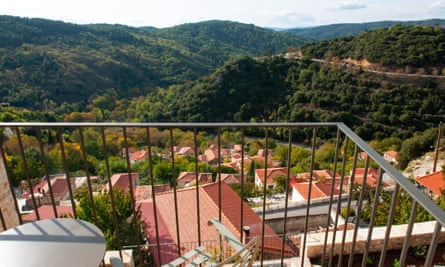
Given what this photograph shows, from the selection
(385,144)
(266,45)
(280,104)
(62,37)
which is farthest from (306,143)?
(266,45)

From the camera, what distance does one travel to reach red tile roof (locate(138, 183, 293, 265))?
20.2ft

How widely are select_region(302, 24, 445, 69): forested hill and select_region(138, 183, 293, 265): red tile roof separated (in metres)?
36.2

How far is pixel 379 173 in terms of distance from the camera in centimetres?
112

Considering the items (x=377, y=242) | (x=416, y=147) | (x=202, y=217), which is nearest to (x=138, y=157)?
(x=202, y=217)

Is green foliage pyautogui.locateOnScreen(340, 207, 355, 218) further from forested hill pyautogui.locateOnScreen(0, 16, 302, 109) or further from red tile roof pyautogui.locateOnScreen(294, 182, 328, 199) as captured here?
forested hill pyautogui.locateOnScreen(0, 16, 302, 109)

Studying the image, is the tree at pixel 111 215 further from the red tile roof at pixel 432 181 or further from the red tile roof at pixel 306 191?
the red tile roof at pixel 306 191

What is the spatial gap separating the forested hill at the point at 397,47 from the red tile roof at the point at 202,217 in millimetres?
36248

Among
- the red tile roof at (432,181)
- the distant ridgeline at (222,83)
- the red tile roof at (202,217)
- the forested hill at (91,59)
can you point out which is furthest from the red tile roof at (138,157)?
the red tile roof at (432,181)

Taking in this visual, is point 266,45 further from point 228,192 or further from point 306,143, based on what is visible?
point 228,192

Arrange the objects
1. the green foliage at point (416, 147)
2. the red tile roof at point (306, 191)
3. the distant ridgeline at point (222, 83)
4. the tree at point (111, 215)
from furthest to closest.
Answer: the distant ridgeline at point (222, 83)
the green foliage at point (416, 147)
the red tile roof at point (306, 191)
the tree at point (111, 215)

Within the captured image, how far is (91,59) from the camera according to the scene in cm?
5506

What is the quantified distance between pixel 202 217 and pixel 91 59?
185ft

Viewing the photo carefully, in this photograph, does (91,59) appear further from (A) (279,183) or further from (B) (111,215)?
(B) (111,215)

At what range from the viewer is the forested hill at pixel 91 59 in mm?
45250
